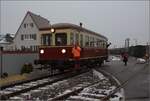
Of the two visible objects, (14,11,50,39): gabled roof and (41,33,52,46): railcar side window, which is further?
(14,11,50,39): gabled roof

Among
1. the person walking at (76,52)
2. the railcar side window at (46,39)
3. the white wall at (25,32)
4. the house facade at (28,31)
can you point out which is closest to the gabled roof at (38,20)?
the house facade at (28,31)

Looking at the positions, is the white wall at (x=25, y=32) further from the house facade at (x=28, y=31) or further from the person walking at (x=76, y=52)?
the person walking at (x=76, y=52)

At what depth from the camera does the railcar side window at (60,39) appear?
63.4ft

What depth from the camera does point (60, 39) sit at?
1959 centimetres

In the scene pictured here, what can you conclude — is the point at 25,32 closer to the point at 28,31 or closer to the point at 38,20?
the point at 28,31

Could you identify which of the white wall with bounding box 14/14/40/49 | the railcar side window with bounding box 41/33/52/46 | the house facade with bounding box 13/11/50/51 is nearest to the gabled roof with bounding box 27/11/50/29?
the house facade with bounding box 13/11/50/51

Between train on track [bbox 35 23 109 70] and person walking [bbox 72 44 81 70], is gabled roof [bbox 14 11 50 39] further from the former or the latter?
person walking [bbox 72 44 81 70]

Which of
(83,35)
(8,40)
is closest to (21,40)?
(8,40)

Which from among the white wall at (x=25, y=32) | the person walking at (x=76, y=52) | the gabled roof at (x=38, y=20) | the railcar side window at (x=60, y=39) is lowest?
the person walking at (x=76, y=52)

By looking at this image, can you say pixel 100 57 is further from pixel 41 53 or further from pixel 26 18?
pixel 26 18

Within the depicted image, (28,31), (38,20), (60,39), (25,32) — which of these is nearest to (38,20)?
(38,20)

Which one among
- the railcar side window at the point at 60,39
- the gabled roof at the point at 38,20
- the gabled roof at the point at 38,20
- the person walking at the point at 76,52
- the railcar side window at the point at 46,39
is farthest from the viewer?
the gabled roof at the point at 38,20

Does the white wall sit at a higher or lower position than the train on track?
higher

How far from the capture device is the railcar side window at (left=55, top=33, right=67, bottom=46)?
19323 mm
